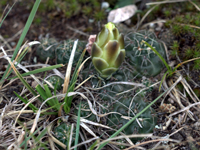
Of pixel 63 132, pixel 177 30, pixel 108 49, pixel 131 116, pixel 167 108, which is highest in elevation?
pixel 108 49

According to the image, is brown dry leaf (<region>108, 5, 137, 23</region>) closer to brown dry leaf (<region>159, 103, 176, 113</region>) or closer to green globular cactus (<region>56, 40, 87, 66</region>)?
green globular cactus (<region>56, 40, 87, 66</region>)

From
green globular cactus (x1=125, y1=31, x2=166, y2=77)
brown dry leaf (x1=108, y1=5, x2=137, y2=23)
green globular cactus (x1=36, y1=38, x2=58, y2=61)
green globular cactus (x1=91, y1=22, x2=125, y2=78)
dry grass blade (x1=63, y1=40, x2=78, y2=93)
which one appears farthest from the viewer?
brown dry leaf (x1=108, y1=5, x2=137, y2=23)

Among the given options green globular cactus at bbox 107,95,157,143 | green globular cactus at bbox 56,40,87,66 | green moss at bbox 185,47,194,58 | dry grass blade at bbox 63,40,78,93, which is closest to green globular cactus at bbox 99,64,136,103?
green globular cactus at bbox 107,95,157,143

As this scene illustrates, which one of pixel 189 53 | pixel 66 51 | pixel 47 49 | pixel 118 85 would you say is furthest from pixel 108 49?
pixel 189 53

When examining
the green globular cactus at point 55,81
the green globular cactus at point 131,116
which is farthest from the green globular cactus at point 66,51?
the green globular cactus at point 131,116

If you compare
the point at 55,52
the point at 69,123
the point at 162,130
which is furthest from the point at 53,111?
the point at 162,130

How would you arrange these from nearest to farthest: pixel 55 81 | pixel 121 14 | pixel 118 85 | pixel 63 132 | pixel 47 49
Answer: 1. pixel 63 132
2. pixel 118 85
3. pixel 55 81
4. pixel 47 49
5. pixel 121 14

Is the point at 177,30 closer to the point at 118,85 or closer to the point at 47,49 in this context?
the point at 118,85
